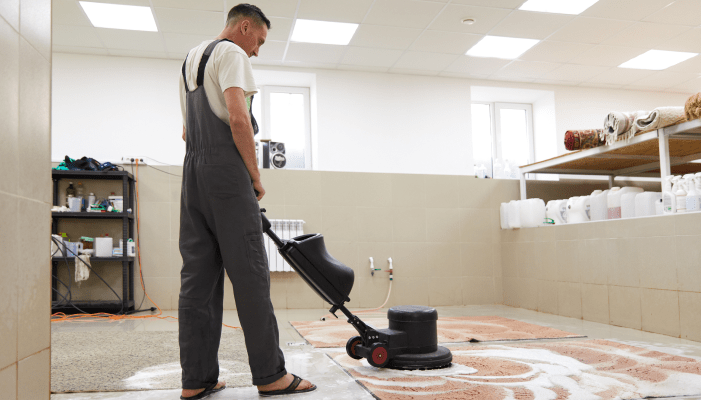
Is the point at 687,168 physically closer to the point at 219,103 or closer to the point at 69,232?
the point at 219,103

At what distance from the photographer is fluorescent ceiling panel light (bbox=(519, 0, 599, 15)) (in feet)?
16.8

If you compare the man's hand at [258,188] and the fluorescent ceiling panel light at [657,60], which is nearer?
the man's hand at [258,188]

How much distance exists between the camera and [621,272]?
3.68 metres

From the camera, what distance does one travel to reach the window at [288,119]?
22.9 ft

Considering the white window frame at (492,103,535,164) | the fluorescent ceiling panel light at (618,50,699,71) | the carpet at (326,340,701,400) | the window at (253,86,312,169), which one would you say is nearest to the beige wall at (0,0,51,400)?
the carpet at (326,340,701,400)

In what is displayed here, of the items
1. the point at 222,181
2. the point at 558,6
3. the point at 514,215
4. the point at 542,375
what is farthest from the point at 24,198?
the point at 558,6

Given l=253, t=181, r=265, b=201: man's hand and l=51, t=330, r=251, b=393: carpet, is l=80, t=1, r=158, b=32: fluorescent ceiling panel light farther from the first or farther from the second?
l=253, t=181, r=265, b=201: man's hand

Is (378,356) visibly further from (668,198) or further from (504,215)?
(504,215)

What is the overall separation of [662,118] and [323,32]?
11.4 ft

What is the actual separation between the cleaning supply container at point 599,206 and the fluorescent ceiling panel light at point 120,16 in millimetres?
4361

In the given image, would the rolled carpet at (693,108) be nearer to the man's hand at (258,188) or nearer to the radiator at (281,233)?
the man's hand at (258,188)

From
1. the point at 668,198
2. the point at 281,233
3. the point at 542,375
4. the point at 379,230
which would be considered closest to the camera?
the point at 542,375

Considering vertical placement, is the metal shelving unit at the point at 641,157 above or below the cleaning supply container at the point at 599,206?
above

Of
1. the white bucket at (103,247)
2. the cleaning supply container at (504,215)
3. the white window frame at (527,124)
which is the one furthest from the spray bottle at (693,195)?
the white window frame at (527,124)
